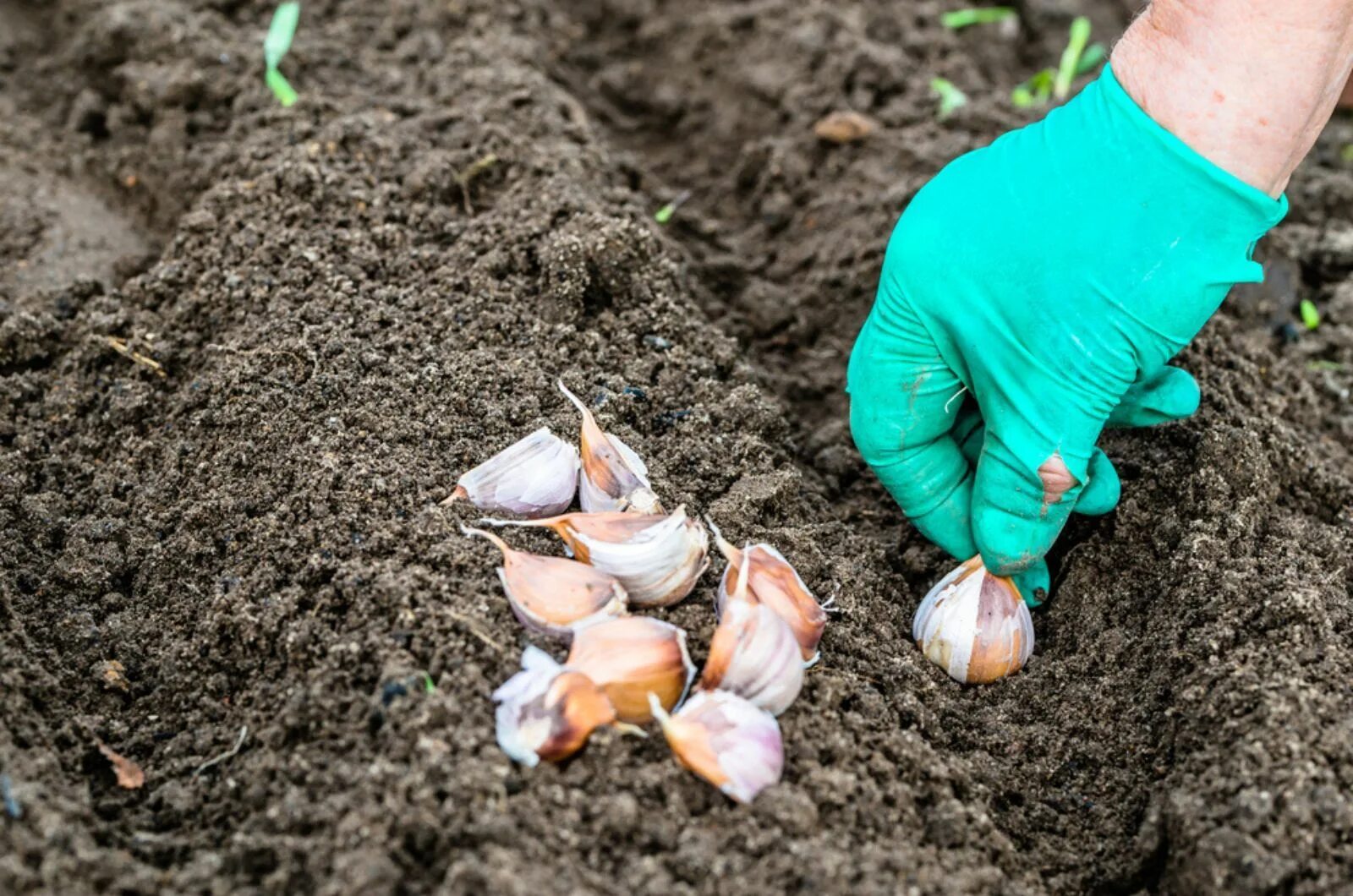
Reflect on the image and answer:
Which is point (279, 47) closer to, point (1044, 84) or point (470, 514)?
point (470, 514)

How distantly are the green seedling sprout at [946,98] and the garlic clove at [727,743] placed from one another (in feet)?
7.28

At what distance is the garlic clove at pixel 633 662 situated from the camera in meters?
1.83

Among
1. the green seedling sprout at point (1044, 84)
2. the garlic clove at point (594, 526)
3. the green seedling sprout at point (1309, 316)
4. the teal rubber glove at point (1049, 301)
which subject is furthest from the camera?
the green seedling sprout at point (1044, 84)

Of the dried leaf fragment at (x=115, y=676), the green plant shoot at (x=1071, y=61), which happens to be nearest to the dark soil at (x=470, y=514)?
the dried leaf fragment at (x=115, y=676)

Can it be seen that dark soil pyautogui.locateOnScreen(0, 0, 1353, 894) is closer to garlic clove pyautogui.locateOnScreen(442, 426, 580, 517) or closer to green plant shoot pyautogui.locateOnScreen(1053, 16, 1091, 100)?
garlic clove pyautogui.locateOnScreen(442, 426, 580, 517)

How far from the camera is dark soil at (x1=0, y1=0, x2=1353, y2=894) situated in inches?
69.6

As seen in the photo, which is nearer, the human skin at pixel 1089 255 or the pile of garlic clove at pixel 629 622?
the pile of garlic clove at pixel 629 622

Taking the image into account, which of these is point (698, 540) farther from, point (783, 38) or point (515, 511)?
point (783, 38)

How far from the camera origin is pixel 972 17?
401cm

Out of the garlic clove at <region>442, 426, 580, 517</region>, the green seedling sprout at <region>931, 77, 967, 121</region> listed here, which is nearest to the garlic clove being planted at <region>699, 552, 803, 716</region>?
the garlic clove at <region>442, 426, 580, 517</region>

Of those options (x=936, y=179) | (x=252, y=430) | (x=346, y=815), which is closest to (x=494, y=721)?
(x=346, y=815)

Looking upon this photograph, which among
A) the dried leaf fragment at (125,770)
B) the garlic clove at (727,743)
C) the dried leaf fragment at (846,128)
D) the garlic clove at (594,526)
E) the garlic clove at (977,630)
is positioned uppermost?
the garlic clove at (594,526)

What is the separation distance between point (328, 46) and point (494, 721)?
2.34 metres

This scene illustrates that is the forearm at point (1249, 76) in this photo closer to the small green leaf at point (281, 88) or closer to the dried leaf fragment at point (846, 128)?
the dried leaf fragment at point (846, 128)
